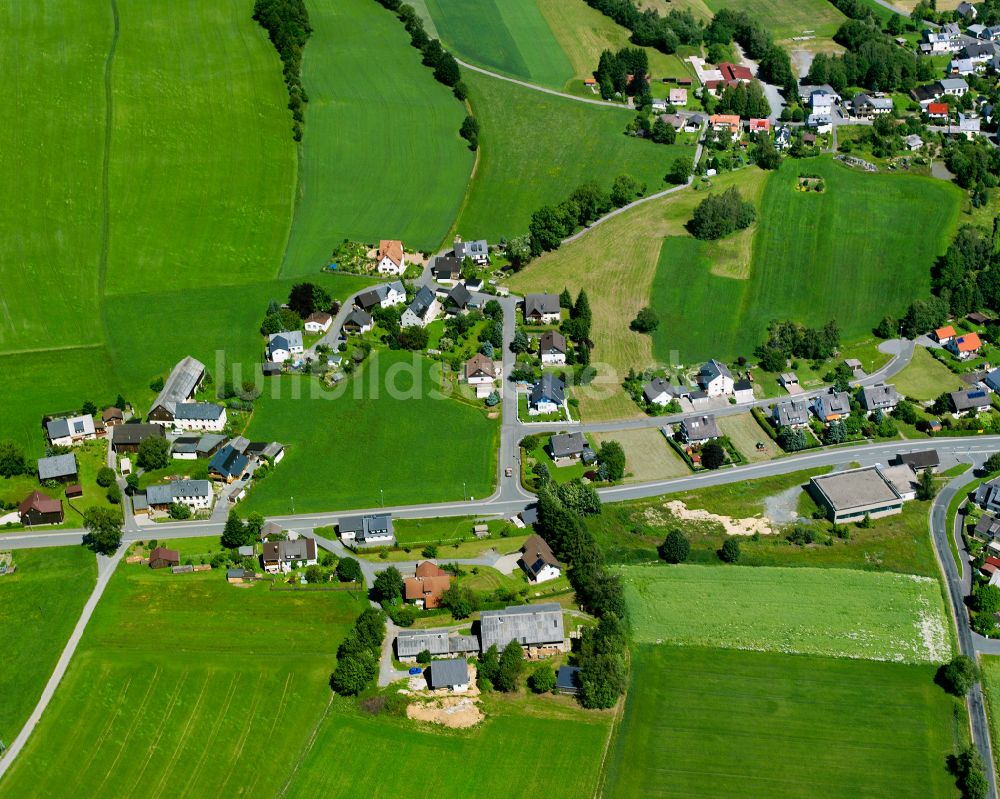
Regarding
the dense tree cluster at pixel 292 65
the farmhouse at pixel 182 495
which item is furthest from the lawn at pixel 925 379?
the dense tree cluster at pixel 292 65

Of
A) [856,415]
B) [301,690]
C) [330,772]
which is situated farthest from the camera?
[856,415]

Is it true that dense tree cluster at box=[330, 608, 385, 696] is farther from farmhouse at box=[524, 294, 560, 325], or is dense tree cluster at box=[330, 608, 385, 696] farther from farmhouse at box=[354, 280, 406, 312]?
farmhouse at box=[354, 280, 406, 312]

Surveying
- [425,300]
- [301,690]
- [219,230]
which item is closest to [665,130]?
[425,300]

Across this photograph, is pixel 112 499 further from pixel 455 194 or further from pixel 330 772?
pixel 455 194

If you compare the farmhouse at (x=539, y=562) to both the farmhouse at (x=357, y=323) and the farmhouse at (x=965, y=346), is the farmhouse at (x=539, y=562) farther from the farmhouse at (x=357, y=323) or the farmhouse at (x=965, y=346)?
the farmhouse at (x=965, y=346)

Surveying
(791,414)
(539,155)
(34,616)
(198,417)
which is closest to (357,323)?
(198,417)

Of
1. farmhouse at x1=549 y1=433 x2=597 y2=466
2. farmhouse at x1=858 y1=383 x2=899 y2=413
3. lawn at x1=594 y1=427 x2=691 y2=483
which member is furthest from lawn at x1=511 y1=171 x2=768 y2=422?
farmhouse at x1=858 y1=383 x2=899 y2=413

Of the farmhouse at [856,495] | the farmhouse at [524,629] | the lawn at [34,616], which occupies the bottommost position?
the lawn at [34,616]
